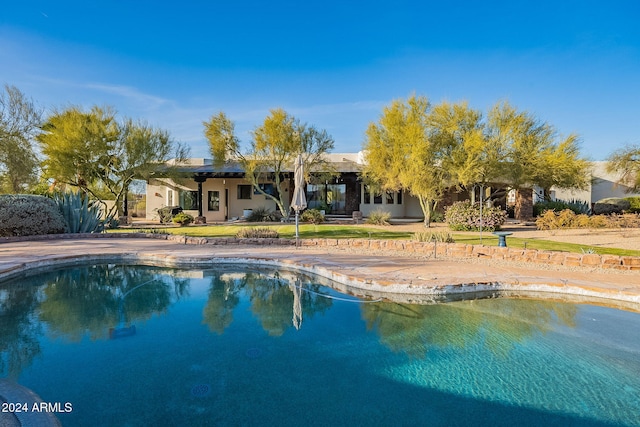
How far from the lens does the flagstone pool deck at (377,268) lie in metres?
6.69

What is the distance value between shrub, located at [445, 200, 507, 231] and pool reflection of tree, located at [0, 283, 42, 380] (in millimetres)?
15795

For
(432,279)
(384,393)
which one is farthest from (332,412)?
(432,279)

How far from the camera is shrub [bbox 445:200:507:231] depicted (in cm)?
1606

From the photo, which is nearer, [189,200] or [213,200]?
[213,200]

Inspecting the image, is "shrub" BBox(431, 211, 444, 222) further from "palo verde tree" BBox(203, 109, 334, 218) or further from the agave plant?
the agave plant

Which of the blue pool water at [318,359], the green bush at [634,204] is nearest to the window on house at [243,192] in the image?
the blue pool water at [318,359]

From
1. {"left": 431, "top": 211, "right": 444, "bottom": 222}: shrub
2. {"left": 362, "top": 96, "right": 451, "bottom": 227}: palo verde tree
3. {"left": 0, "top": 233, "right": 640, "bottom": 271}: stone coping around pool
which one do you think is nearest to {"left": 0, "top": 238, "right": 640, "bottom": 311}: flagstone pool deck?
{"left": 0, "top": 233, "right": 640, "bottom": 271}: stone coping around pool

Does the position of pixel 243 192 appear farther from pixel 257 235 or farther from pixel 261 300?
pixel 261 300

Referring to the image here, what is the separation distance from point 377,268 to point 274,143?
41.3 feet

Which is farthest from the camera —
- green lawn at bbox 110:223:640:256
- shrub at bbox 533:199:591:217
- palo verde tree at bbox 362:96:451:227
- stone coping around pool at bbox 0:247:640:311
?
shrub at bbox 533:199:591:217

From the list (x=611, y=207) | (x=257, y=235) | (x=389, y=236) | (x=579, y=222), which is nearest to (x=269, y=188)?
(x=257, y=235)

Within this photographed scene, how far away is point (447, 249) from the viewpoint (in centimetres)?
1073

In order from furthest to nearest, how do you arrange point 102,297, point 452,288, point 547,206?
point 547,206
point 102,297
point 452,288

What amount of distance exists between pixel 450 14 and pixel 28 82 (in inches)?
770
